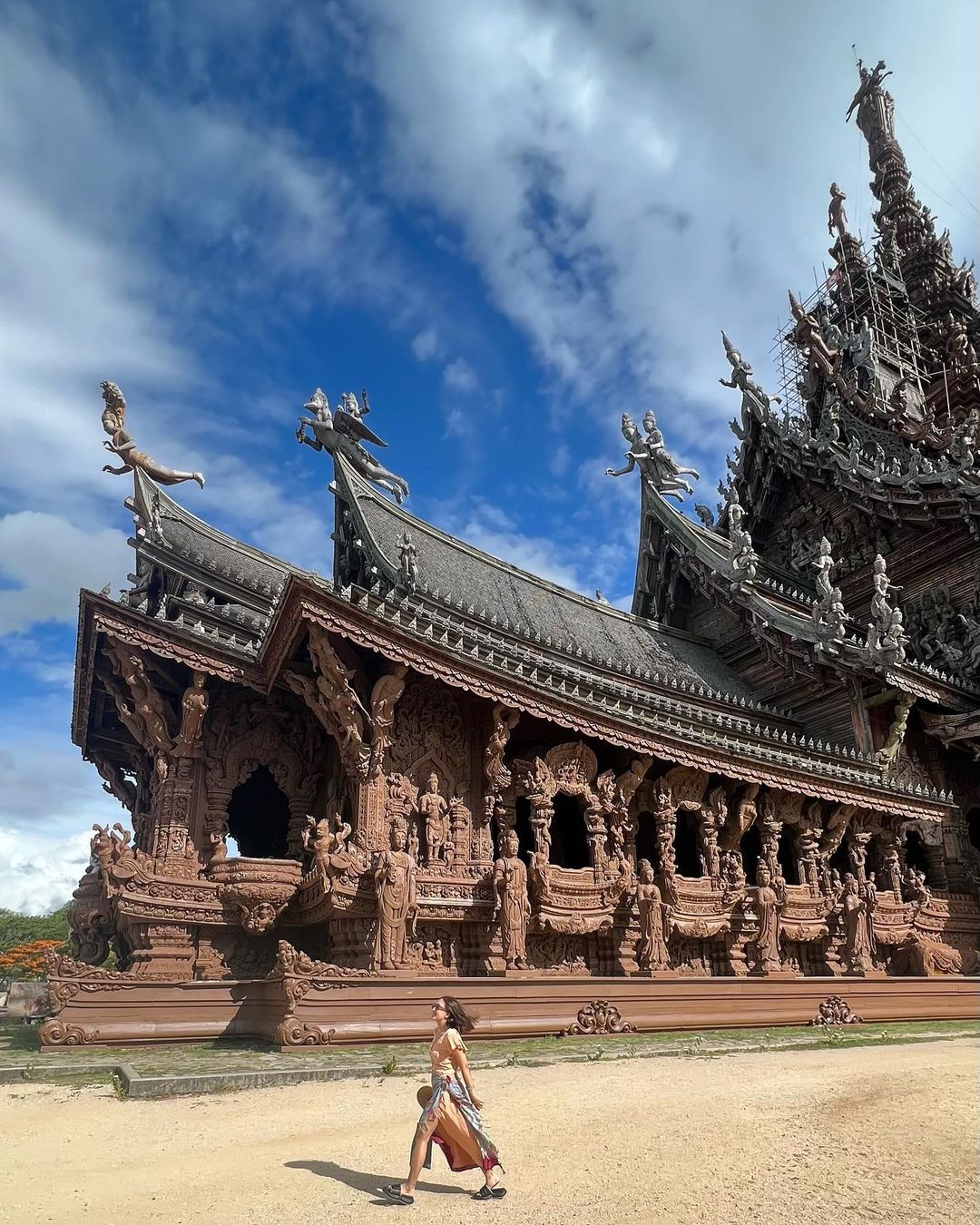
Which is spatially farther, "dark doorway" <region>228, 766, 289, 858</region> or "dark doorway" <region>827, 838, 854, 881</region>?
"dark doorway" <region>228, 766, 289, 858</region>

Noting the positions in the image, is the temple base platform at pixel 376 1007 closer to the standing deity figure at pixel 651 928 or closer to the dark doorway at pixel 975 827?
the standing deity figure at pixel 651 928

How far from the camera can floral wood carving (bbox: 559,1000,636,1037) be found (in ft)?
30.9

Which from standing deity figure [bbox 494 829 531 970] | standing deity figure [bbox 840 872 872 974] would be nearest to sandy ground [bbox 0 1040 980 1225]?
standing deity figure [bbox 494 829 531 970]

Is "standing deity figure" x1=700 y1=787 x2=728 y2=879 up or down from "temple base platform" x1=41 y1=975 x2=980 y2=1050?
up

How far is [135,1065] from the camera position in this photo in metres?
7.36

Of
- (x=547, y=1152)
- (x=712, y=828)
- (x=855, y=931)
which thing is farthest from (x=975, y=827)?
(x=547, y=1152)

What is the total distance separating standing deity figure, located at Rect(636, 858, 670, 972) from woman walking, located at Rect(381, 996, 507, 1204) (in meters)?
6.79

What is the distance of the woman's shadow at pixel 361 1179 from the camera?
407 cm

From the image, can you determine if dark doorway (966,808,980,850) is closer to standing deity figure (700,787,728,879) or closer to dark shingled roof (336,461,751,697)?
dark shingled roof (336,461,751,697)

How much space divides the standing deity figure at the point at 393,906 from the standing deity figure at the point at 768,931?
16.2 ft

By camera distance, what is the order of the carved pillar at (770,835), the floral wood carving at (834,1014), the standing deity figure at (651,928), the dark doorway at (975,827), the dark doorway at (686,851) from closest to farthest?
the standing deity figure at (651,928)
the floral wood carving at (834,1014)
the carved pillar at (770,835)
the dark doorway at (686,851)
the dark doorway at (975,827)

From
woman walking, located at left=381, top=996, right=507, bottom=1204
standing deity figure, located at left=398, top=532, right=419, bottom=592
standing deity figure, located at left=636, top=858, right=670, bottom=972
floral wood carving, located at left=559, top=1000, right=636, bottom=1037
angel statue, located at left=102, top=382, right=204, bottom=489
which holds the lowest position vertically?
floral wood carving, located at left=559, top=1000, right=636, bottom=1037

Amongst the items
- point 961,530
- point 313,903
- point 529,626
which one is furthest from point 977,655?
point 313,903

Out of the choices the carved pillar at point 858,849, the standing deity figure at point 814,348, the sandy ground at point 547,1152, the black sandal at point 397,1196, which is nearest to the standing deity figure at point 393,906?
the sandy ground at point 547,1152
